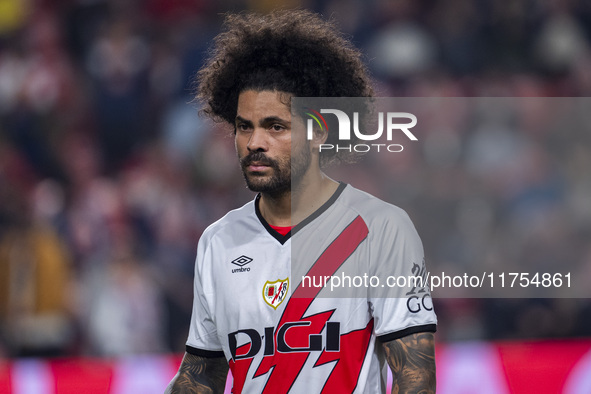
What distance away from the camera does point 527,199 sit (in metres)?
7.29

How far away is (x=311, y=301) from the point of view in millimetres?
2883

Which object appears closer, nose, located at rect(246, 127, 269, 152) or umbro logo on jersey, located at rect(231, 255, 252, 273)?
nose, located at rect(246, 127, 269, 152)

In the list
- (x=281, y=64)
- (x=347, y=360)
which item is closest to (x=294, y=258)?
(x=347, y=360)

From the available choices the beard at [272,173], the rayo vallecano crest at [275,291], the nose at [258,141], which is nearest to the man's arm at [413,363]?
the rayo vallecano crest at [275,291]

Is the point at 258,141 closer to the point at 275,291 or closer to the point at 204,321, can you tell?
the point at 275,291

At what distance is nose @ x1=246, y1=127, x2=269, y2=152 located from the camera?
A: 9.55ft

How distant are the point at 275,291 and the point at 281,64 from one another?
0.81m

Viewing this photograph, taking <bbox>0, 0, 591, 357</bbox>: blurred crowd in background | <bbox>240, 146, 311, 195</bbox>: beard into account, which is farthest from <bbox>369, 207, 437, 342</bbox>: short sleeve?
<bbox>0, 0, 591, 357</bbox>: blurred crowd in background

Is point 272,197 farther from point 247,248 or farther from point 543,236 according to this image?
point 543,236

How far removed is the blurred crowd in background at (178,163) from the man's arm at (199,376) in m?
3.38

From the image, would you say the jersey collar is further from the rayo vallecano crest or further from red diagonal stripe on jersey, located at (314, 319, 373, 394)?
red diagonal stripe on jersey, located at (314, 319, 373, 394)

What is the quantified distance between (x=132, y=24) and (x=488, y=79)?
11.9 ft

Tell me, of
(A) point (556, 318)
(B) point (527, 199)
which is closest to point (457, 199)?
(B) point (527, 199)

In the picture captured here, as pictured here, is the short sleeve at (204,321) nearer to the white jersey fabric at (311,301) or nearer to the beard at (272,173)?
the white jersey fabric at (311,301)
